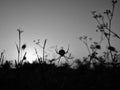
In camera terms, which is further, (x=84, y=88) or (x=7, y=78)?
(x=7, y=78)

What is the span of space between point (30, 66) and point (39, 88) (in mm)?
2747

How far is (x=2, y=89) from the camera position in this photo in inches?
127

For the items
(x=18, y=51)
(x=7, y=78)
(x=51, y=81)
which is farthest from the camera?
(x=18, y=51)

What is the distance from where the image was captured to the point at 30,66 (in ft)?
18.6

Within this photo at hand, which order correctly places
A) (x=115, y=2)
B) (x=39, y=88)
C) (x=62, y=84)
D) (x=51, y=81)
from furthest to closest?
(x=115, y=2) → (x=51, y=81) → (x=62, y=84) → (x=39, y=88)

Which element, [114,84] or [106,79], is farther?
[106,79]

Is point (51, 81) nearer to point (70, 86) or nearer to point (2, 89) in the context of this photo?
point (70, 86)

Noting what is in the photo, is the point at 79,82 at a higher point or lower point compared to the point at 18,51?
lower

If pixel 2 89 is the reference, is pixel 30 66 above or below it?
above

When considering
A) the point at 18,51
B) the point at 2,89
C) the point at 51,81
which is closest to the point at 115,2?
the point at 18,51

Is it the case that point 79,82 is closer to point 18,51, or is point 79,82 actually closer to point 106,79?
point 106,79

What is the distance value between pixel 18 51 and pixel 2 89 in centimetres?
377

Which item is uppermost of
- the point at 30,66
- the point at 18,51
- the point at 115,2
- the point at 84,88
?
the point at 115,2

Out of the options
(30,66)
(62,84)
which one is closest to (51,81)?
(62,84)
